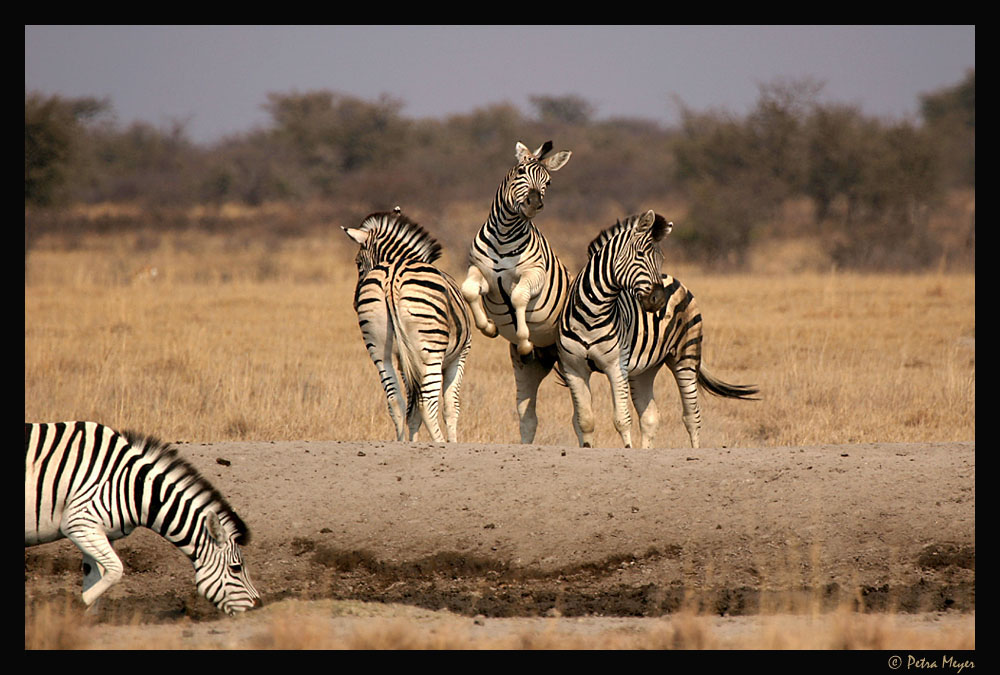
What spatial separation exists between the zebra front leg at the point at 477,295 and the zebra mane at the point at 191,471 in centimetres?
275

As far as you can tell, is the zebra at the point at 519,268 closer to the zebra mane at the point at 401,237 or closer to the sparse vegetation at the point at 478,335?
the zebra mane at the point at 401,237

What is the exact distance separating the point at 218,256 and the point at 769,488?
59.9 feet

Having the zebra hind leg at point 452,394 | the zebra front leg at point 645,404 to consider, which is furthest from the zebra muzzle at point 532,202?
the zebra front leg at point 645,404

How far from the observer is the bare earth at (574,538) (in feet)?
17.7

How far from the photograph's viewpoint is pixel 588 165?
136 feet

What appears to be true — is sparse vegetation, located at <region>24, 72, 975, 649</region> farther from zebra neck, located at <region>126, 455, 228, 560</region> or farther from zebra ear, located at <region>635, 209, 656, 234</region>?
zebra ear, located at <region>635, 209, 656, 234</region>

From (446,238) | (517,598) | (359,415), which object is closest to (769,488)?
(517,598)

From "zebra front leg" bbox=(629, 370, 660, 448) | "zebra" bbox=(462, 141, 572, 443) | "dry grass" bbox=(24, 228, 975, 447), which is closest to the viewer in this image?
"zebra" bbox=(462, 141, 572, 443)

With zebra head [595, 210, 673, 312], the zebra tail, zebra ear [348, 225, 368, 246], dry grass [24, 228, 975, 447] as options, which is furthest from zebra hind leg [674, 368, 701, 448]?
zebra ear [348, 225, 368, 246]

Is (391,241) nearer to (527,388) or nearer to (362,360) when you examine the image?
(527,388)

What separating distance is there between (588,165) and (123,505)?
37.6 metres

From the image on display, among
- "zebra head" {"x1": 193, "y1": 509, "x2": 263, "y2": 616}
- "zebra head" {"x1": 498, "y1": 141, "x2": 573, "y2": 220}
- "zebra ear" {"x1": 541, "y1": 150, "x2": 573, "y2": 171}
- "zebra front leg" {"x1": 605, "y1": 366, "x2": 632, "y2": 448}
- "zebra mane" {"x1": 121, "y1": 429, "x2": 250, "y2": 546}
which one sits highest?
"zebra ear" {"x1": 541, "y1": 150, "x2": 573, "y2": 171}

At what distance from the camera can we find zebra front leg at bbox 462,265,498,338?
7574 millimetres

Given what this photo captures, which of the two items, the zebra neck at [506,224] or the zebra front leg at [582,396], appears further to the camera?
the zebra front leg at [582,396]
